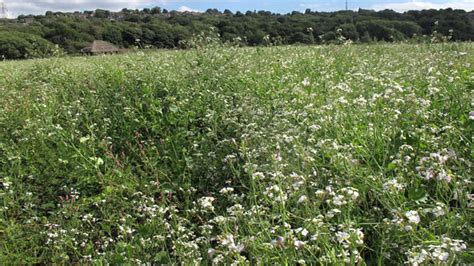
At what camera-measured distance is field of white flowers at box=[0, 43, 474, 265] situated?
2164 millimetres

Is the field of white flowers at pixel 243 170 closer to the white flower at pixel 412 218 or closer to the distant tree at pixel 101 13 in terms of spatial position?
the white flower at pixel 412 218

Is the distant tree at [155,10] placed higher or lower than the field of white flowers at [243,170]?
higher

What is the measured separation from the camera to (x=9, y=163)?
4836 mm

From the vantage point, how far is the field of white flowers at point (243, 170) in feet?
7.10

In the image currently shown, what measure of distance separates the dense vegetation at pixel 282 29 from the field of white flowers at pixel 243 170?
3.43 m

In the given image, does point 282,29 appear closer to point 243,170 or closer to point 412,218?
point 243,170

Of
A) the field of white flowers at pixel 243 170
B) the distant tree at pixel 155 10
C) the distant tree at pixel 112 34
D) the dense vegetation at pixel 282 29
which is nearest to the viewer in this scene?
the field of white flowers at pixel 243 170

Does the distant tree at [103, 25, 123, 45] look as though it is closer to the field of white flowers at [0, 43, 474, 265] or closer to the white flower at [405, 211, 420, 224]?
the field of white flowers at [0, 43, 474, 265]

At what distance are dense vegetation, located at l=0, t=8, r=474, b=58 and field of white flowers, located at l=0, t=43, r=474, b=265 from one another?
3.43 metres

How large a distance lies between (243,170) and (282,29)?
1790 centimetres

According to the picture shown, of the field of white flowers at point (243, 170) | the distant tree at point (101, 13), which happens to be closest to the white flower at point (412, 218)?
the field of white flowers at point (243, 170)

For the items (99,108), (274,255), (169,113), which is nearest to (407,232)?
(274,255)

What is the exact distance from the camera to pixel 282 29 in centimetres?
2084

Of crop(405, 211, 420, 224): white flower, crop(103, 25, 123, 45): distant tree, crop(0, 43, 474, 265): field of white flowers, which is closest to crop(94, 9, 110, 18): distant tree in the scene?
crop(103, 25, 123, 45): distant tree
